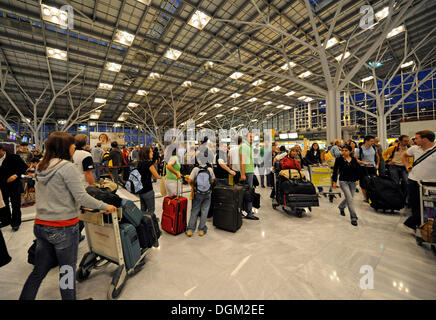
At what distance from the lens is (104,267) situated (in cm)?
245

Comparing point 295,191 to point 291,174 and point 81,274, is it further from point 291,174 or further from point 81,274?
point 81,274

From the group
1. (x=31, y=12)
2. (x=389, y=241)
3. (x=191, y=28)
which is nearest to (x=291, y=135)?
(x=191, y=28)

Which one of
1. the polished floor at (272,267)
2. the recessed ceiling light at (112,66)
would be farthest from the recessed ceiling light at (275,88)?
the polished floor at (272,267)

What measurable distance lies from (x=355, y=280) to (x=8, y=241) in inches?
216

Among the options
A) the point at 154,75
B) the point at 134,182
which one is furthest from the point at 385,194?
the point at 154,75

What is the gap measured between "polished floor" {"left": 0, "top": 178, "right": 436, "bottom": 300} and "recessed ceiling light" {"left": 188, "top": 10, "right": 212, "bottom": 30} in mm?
10094

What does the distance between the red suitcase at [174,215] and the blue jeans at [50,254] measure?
1807 millimetres

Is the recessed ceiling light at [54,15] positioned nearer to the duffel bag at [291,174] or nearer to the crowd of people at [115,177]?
the crowd of people at [115,177]

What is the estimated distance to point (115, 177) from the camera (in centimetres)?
692

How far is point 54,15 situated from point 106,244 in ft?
37.2

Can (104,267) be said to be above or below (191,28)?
below

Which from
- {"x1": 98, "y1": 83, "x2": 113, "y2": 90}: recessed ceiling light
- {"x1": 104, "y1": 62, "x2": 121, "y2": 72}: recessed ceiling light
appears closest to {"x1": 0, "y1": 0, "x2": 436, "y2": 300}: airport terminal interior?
{"x1": 104, "y1": 62, "x2": 121, "y2": 72}: recessed ceiling light

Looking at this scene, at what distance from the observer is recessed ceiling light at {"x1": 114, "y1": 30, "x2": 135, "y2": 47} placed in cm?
976
